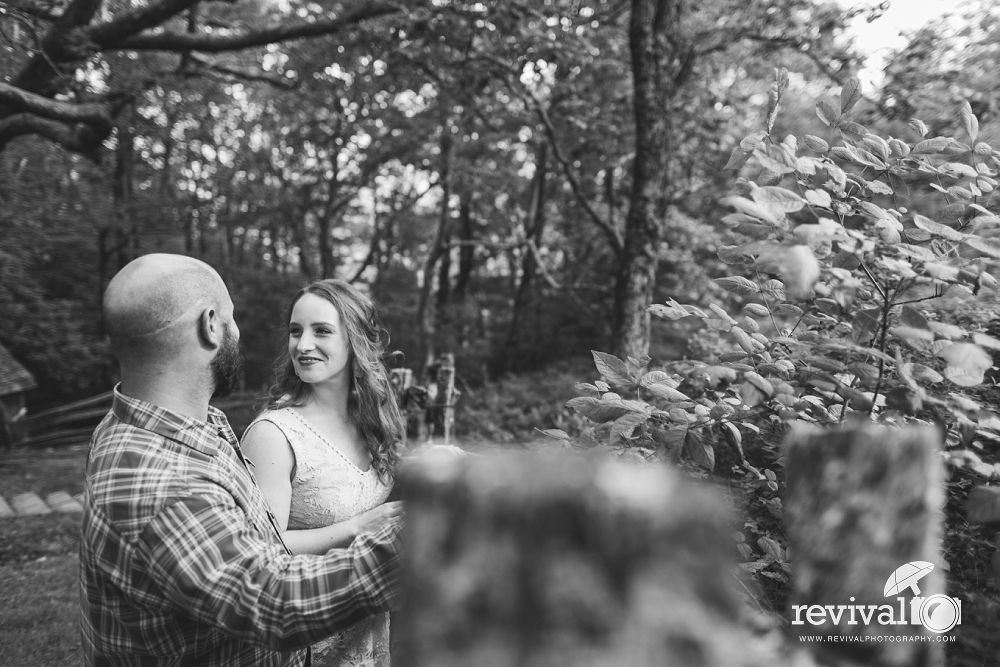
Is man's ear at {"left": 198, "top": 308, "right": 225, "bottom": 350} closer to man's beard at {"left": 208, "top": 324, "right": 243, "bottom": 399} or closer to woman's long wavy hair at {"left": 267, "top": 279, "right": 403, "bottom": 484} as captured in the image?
man's beard at {"left": 208, "top": 324, "right": 243, "bottom": 399}

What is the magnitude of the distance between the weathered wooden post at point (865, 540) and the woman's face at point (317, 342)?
2.03 metres

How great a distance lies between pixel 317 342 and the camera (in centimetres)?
253

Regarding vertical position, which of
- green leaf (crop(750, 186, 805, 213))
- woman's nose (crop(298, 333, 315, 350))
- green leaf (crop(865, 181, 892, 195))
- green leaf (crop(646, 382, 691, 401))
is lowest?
green leaf (crop(646, 382, 691, 401))

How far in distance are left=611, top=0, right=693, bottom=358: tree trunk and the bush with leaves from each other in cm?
336

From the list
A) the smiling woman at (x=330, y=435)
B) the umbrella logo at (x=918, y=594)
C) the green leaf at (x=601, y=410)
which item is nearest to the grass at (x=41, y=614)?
the smiling woman at (x=330, y=435)

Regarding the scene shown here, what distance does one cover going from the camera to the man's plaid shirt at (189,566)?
1193 mm

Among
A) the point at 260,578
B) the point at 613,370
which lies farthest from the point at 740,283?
the point at 260,578

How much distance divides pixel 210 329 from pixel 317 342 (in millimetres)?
919

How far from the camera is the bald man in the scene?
3.93 feet

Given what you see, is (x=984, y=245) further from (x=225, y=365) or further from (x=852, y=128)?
(x=225, y=365)

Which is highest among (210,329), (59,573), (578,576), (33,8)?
(33,8)

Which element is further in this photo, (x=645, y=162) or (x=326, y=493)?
(x=645, y=162)

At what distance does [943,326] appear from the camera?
3.62ft

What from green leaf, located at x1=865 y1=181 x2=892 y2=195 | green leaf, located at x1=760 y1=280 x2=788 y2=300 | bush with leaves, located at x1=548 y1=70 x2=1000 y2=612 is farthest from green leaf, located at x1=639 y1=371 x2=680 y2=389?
green leaf, located at x1=865 y1=181 x2=892 y2=195
